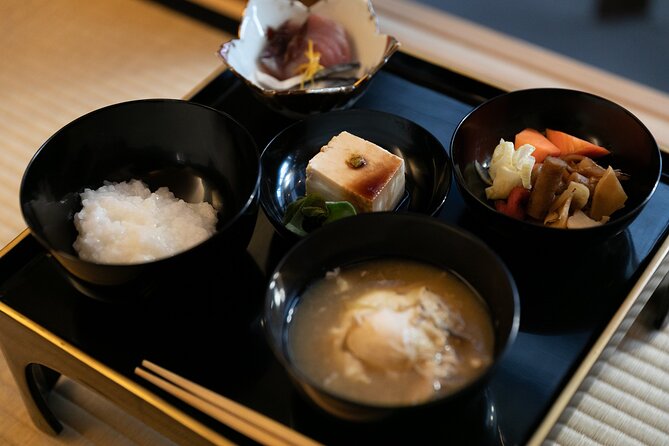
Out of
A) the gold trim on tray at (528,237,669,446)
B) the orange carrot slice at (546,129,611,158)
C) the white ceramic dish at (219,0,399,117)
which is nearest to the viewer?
the gold trim on tray at (528,237,669,446)

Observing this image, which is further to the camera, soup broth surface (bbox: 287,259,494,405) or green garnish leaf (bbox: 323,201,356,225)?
green garnish leaf (bbox: 323,201,356,225)

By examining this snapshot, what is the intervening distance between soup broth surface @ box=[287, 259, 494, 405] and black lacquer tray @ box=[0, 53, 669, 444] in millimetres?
65

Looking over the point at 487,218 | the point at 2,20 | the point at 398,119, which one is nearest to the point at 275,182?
the point at 398,119

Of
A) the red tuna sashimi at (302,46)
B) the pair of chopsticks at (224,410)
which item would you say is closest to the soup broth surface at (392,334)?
the pair of chopsticks at (224,410)

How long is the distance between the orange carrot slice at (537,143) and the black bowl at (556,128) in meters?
0.04

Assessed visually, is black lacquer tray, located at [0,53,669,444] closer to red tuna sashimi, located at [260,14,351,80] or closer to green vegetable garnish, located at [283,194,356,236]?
green vegetable garnish, located at [283,194,356,236]

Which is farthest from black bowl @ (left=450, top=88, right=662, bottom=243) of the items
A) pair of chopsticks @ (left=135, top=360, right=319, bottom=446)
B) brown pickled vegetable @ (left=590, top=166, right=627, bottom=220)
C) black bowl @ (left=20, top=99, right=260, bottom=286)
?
pair of chopsticks @ (left=135, top=360, right=319, bottom=446)

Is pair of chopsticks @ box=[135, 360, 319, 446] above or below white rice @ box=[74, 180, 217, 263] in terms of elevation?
below

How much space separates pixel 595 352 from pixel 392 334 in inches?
16.9

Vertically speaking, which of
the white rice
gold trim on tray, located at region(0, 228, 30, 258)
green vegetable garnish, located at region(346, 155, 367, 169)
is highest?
green vegetable garnish, located at region(346, 155, 367, 169)

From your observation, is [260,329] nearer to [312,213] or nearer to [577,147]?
[312,213]

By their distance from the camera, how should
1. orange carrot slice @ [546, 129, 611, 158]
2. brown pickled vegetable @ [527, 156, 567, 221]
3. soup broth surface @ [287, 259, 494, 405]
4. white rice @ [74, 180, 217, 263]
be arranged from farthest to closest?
1. orange carrot slice @ [546, 129, 611, 158]
2. brown pickled vegetable @ [527, 156, 567, 221]
3. white rice @ [74, 180, 217, 263]
4. soup broth surface @ [287, 259, 494, 405]

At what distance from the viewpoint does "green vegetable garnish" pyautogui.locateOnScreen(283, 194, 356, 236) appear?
148 cm

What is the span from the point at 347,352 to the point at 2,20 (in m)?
2.18
